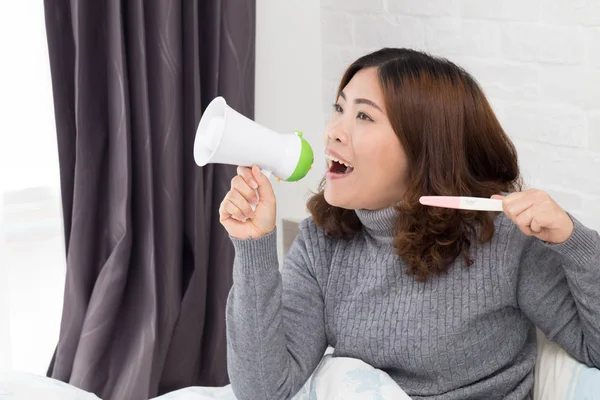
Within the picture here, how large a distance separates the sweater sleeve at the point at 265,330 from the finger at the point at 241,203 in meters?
0.05

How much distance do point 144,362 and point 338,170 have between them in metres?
1.05

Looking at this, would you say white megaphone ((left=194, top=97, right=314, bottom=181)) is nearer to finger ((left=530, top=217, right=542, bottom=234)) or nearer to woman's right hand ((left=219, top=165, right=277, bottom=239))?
woman's right hand ((left=219, top=165, right=277, bottom=239))

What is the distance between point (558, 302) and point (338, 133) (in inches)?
18.9

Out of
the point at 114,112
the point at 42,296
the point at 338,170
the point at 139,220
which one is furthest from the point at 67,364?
the point at 338,170

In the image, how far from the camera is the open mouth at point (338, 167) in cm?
164

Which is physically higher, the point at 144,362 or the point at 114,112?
the point at 114,112

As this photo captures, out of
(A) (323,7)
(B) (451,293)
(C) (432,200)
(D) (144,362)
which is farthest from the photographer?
(A) (323,7)

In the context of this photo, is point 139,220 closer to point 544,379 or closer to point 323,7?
point 323,7

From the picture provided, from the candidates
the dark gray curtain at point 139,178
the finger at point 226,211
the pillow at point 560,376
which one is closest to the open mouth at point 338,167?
the finger at point 226,211

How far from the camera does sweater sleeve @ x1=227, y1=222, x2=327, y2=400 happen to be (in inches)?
62.4

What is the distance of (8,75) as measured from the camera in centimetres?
235

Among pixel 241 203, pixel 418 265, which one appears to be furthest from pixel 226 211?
pixel 418 265

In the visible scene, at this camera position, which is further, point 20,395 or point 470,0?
point 470,0

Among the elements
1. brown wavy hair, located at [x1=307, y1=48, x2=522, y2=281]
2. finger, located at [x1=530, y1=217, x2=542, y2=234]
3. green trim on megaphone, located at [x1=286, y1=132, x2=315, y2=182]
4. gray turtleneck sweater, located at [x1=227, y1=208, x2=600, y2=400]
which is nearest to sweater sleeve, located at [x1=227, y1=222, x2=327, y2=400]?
gray turtleneck sweater, located at [x1=227, y1=208, x2=600, y2=400]
